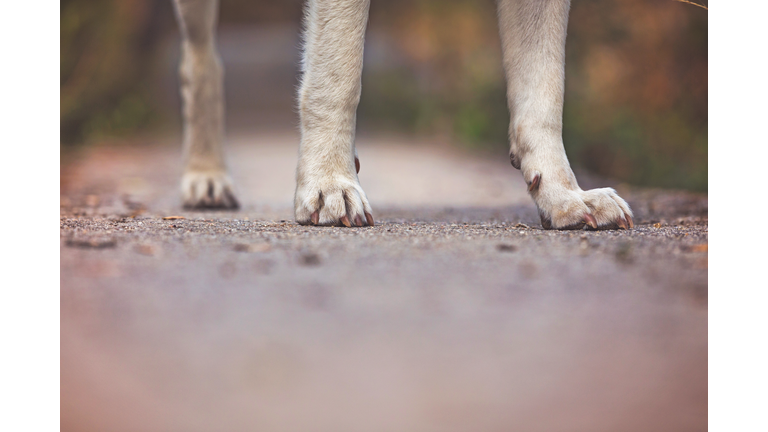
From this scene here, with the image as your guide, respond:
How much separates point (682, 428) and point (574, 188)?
0.86m

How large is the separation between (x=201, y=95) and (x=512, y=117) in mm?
1598

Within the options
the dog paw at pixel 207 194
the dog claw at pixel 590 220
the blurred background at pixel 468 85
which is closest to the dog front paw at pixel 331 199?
the blurred background at pixel 468 85

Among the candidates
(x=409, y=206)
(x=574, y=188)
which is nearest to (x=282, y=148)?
(x=409, y=206)

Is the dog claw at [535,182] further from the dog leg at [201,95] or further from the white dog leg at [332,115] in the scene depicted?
the dog leg at [201,95]

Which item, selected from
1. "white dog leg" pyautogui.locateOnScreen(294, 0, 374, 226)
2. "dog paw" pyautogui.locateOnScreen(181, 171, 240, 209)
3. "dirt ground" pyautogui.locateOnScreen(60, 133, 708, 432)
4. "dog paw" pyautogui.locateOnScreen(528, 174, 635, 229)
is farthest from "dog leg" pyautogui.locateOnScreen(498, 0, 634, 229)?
"dog paw" pyautogui.locateOnScreen(181, 171, 240, 209)

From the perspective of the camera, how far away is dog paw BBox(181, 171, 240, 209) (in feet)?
10.1

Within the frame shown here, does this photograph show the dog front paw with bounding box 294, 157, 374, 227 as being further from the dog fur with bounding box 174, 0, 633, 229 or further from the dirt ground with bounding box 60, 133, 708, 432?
the dirt ground with bounding box 60, 133, 708, 432

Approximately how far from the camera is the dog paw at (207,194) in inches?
121

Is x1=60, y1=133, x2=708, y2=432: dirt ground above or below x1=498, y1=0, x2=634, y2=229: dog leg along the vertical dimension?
below

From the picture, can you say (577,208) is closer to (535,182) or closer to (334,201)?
(535,182)

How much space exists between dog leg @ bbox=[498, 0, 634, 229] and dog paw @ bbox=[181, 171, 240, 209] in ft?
4.63

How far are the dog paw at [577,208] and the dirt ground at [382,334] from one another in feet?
0.40

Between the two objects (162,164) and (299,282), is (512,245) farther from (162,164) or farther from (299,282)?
(162,164)

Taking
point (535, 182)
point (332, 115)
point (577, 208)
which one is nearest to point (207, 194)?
point (332, 115)
